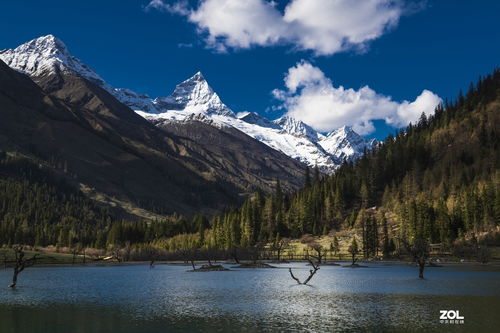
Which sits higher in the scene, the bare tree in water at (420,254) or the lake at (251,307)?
the bare tree in water at (420,254)

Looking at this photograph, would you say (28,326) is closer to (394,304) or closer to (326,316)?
(326,316)

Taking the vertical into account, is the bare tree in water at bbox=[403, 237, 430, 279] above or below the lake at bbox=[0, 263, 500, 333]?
above

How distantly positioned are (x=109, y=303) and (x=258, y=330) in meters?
31.3

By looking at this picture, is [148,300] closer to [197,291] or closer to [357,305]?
[197,291]

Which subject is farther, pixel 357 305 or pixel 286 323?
pixel 357 305

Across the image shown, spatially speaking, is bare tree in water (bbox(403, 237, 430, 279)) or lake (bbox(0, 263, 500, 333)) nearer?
lake (bbox(0, 263, 500, 333))

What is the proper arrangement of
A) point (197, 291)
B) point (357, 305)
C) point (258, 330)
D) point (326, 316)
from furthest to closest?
point (197, 291) → point (357, 305) → point (326, 316) → point (258, 330)

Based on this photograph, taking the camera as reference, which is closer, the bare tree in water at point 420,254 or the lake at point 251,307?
the lake at point 251,307

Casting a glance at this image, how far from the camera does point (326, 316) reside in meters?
57.4

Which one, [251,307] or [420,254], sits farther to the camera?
[420,254]

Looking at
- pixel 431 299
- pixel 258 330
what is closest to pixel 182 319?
pixel 258 330

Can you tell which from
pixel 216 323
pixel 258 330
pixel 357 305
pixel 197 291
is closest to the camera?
pixel 258 330

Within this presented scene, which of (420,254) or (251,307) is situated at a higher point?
(420,254)

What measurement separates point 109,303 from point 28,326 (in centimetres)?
1995
